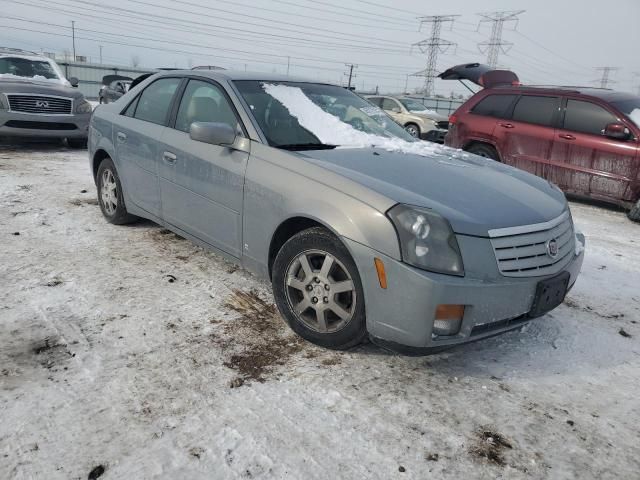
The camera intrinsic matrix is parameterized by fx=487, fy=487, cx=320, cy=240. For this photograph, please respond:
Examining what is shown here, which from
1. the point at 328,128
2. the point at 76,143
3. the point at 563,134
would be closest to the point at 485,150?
the point at 563,134

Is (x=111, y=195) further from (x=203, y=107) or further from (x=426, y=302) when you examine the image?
(x=426, y=302)

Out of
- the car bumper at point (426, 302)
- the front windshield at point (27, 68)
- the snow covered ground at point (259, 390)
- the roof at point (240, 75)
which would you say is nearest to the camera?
the snow covered ground at point (259, 390)

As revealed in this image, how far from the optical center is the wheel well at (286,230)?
8.96 feet

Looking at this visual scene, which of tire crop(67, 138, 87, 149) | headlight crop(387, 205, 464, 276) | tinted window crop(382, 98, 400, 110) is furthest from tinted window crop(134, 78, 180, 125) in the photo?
tinted window crop(382, 98, 400, 110)

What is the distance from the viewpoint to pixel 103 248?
4105 mm

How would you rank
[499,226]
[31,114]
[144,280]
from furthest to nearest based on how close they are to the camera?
[31,114], [144,280], [499,226]

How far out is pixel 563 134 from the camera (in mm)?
6973

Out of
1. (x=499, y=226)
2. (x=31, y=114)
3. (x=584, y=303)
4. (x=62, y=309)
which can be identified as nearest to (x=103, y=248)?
(x=62, y=309)

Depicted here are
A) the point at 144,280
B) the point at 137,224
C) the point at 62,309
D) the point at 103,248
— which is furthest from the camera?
the point at 137,224

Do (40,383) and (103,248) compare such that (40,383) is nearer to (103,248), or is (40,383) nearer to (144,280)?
(144,280)

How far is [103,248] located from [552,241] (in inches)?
135

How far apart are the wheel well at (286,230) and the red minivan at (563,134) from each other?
A: 5.50 m

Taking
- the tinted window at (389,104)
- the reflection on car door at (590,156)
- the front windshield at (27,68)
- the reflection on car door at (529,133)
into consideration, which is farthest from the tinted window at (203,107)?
the tinted window at (389,104)

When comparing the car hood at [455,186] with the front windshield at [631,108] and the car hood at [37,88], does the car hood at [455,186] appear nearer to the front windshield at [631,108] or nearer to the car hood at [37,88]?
the front windshield at [631,108]
